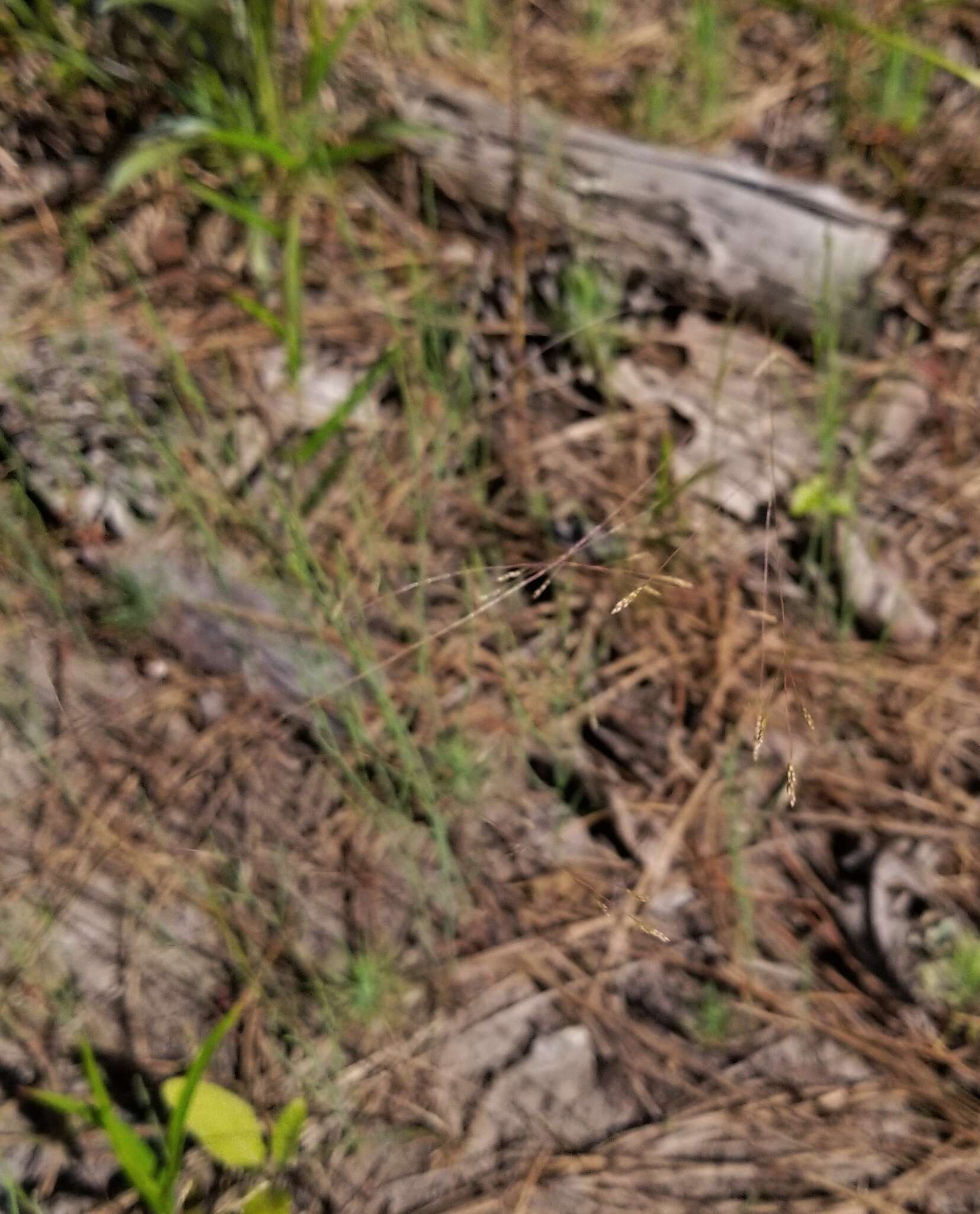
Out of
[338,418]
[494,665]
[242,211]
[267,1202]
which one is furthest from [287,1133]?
[242,211]

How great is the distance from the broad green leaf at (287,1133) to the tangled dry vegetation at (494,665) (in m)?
0.03

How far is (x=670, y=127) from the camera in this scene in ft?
6.75

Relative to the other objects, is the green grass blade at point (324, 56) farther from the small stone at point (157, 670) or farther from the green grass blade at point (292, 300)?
the small stone at point (157, 670)

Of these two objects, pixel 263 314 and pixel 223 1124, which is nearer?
pixel 223 1124

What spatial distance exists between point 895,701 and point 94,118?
1820 millimetres

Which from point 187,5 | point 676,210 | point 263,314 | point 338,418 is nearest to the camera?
point 338,418

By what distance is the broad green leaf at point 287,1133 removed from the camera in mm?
1120

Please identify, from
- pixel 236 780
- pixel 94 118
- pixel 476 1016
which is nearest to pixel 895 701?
pixel 476 1016

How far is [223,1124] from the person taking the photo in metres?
1.12

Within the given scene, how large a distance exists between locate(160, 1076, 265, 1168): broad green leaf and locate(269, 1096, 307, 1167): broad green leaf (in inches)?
0.6

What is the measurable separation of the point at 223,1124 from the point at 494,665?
0.69 meters

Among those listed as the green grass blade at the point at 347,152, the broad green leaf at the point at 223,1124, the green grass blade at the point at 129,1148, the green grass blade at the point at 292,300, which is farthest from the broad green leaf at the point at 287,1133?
the green grass blade at the point at 347,152

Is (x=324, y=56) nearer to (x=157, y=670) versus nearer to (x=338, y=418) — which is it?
(x=338, y=418)

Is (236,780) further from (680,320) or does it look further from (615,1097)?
(680,320)
